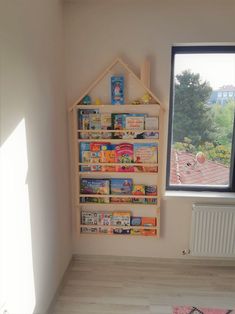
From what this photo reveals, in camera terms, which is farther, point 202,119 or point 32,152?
point 202,119

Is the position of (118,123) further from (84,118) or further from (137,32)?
(137,32)

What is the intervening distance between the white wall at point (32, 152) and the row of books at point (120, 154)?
221 mm

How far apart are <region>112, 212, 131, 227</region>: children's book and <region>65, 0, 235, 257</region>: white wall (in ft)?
2.09

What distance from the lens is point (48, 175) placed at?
78.3 inches

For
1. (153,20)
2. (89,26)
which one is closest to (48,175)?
(89,26)

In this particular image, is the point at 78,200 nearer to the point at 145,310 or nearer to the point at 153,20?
the point at 145,310

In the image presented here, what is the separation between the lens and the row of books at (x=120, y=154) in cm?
243

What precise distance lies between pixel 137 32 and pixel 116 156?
3.51ft

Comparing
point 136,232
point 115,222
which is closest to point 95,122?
point 115,222

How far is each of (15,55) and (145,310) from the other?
1954 mm

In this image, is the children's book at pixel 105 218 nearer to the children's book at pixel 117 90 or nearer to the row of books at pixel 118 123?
the row of books at pixel 118 123

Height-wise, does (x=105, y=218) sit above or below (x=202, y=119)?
below

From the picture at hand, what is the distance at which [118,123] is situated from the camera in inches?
94.7

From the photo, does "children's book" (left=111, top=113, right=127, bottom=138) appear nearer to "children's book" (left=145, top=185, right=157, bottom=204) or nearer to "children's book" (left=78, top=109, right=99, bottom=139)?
"children's book" (left=78, top=109, right=99, bottom=139)
